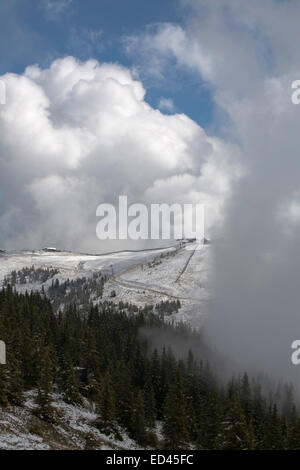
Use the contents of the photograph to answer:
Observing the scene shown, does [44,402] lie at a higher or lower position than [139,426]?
higher

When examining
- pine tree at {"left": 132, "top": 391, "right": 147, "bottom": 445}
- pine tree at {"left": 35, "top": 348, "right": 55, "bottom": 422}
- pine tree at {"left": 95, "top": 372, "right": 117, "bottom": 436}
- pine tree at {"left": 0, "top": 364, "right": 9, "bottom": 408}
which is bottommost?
pine tree at {"left": 132, "top": 391, "right": 147, "bottom": 445}

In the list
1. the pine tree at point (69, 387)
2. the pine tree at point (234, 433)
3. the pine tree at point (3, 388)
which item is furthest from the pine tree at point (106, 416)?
the pine tree at point (234, 433)

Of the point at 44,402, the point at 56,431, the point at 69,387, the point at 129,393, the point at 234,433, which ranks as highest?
the point at 44,402

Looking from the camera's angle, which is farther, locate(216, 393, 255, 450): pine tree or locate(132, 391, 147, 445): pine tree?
locate(132, 391, 147, 445): pine tree

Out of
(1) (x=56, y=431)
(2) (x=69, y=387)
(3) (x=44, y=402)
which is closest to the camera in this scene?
(1) (x=56, y=431)

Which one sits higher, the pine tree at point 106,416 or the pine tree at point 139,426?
the pine tree at point 106,416

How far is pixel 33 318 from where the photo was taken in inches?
4651

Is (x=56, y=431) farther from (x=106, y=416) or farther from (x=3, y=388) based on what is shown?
Result: (x=106, y=416)

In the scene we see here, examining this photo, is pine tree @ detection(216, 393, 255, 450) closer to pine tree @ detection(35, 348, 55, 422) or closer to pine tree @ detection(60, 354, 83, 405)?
pine tree @ detection(35, 348, 55, 422)

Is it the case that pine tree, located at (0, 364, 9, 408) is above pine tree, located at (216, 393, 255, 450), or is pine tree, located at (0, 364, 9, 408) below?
above

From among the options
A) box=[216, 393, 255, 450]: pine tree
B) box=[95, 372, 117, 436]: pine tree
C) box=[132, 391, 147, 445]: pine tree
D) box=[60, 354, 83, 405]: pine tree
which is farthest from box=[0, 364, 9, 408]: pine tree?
box=[216, 393, 255, 450]: pine tree

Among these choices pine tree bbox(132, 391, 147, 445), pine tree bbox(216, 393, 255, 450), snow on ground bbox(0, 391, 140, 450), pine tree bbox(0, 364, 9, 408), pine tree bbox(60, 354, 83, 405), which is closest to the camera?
snow on ground bbox(0, 391, 140, 450)

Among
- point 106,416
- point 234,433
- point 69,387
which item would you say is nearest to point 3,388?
point 106,416

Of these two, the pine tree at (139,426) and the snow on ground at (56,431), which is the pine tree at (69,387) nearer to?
the snow on ground at (56,431)
